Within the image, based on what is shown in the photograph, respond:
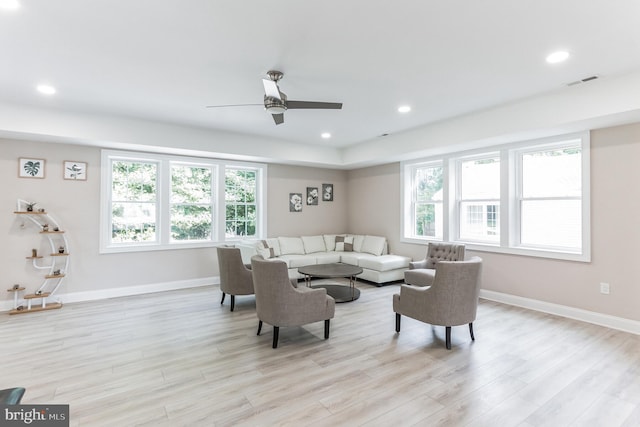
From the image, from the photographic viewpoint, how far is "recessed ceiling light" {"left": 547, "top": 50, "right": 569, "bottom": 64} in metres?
2.91

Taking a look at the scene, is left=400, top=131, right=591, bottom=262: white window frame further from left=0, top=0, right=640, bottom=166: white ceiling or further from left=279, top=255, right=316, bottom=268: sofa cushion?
left=279, top=255, right=316, bottom=268: sofa cushion

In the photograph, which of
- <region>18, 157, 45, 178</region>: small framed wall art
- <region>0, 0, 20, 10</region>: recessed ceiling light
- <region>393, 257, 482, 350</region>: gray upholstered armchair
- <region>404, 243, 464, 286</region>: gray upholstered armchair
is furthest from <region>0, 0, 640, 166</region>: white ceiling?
<region>404, 243, 464, 286</region>: gray upholstered armchair

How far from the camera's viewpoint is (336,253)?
23.2 ft

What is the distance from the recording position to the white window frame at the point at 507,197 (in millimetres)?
4168

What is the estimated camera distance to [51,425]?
1.99 meters

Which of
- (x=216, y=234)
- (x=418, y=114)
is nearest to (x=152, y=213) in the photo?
(x=216, y=234)

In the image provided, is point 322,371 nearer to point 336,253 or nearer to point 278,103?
point 278,103

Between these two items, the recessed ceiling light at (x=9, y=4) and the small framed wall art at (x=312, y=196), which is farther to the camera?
the small framed wall art at (x=312, y=196)

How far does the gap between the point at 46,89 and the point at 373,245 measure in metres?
5.78

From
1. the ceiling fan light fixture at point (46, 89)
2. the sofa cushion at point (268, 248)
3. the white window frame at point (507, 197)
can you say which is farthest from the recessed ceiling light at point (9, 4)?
the white window frame at point (507, 197)

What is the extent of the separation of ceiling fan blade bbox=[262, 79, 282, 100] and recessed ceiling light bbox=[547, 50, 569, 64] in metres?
2.52

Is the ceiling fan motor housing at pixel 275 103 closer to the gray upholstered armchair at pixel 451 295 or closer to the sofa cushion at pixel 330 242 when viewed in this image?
the gray upholstered armchair at pixel 451 295

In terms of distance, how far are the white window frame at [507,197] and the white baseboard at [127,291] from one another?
409 cm

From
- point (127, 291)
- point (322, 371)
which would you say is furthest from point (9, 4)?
point (127, 291)
